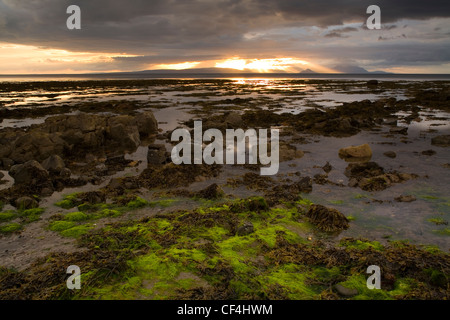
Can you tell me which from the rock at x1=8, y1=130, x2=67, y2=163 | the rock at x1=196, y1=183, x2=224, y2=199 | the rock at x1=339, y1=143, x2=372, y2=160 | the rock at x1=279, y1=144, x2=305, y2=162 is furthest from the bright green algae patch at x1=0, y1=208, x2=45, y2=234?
the rock at x1=339, y1=143, x2=372, y2=160

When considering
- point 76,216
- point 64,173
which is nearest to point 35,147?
point 64,173

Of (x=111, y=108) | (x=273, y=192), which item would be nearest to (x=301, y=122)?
(x=273, y=192)

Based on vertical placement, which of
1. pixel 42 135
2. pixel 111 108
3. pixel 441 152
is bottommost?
pixel 441 152

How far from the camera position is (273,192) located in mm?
8953

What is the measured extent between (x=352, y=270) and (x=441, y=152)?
11.0 metres

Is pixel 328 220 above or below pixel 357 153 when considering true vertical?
below

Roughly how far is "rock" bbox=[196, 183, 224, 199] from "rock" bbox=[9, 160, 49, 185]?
17.4 ft

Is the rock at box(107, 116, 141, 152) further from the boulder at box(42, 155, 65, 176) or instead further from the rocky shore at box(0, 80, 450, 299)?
the boulder at box(42, 155, 65, 176)

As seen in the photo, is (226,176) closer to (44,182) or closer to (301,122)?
(44,182)

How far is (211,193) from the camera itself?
865 centimetres

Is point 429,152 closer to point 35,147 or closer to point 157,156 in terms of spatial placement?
point 157,156

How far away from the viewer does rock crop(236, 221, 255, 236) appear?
6488mm

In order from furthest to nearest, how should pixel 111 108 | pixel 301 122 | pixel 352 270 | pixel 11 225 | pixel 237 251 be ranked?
1. pixel 111 108
2. pixel 301 122
3. pixel 11 225
4. pixel 237 251
5. pixel 352 270

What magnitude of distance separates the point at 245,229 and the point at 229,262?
50.4 inches
